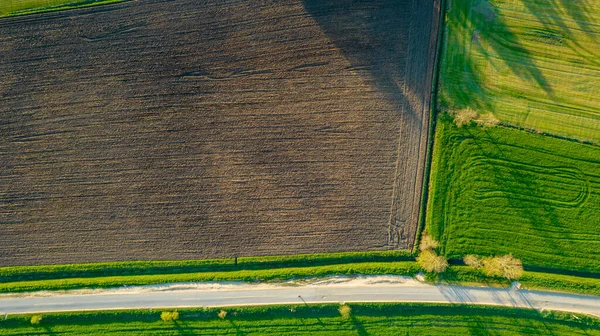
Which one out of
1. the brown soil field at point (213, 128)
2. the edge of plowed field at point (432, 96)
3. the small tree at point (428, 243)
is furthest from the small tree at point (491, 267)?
the brown soil field at point (213, 128)

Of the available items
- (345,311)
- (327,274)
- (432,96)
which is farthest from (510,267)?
(432,96)

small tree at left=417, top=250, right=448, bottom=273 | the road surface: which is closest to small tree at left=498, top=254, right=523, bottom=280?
the road surface

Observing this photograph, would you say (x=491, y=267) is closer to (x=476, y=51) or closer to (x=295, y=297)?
(x=295, y=297)

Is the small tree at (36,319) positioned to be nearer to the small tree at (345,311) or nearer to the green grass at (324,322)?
the green grass at (324,322)

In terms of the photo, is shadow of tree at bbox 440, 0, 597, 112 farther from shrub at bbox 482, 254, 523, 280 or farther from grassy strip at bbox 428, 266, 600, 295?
grassy strip at bbox 428, 266, 600, 295

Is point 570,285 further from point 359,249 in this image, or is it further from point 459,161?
point 359,249

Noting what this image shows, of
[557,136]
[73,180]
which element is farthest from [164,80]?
[557,136]
